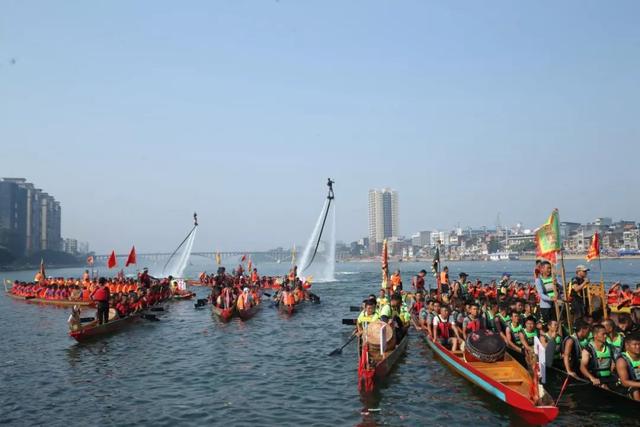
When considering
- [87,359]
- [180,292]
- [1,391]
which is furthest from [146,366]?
[180,292]

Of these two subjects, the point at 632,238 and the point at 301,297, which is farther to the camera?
the point at 632,238

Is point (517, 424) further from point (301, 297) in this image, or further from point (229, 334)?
point (301, 297)

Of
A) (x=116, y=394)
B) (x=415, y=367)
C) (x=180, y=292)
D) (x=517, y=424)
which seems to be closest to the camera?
(x=517, y=424)

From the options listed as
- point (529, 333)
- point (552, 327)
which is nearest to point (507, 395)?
point (552, 327)

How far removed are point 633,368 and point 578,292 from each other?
29.2ft

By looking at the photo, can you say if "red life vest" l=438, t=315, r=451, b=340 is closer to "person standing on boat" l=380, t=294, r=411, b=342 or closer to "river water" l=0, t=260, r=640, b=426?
"river water" l=0, t=260, r=640, b=426

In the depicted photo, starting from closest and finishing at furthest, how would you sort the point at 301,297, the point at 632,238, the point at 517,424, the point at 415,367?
1. the point at 517,424
2. the point at 415,367
3. the point at 301,297
4. the point at 632,238

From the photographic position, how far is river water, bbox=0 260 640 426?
526 inches

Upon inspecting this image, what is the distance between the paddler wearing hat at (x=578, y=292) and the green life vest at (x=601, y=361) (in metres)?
6.15

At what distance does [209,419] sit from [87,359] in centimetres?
1014

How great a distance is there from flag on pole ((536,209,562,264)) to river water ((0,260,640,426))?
4.82 meters

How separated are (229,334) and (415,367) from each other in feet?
38.9

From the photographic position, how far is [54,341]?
83.6 feet

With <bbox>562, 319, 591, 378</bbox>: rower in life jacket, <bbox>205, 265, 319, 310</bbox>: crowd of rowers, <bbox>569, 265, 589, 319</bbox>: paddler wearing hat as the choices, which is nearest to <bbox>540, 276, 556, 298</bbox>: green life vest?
<bbox>569, 265, 589, 319</bbox>: paddler wearing hat
